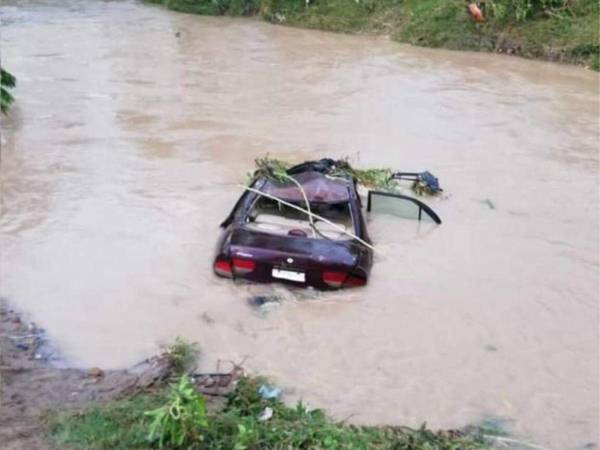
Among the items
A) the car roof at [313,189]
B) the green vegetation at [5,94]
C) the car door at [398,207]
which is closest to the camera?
the car roof at [313,189]

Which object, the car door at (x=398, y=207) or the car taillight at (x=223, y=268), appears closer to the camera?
the car taillight at (x=223, y=268)

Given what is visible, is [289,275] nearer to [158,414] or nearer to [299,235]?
[299,235]

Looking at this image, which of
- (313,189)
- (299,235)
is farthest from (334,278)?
(313,189)

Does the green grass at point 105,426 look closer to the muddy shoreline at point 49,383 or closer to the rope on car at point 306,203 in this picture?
the muddy shoreline at point 49,383

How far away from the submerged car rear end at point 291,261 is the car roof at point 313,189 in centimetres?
77

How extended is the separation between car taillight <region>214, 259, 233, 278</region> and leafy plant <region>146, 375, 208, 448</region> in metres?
3.58

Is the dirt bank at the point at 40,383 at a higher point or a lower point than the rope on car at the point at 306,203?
lower

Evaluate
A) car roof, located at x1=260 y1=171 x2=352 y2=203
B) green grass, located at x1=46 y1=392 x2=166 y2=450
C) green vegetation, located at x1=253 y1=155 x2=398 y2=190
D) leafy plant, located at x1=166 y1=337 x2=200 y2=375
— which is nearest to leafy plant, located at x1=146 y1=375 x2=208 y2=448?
green grass, located at x1=46 y1=392 x2=166 y2=450

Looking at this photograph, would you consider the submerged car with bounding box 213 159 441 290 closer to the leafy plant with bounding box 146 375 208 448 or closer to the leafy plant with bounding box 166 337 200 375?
the leafy plant with bounding box 166 337 200 375

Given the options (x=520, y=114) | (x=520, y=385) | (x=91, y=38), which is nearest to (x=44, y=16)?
(x=91, y=38)

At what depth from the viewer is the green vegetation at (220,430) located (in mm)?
4578

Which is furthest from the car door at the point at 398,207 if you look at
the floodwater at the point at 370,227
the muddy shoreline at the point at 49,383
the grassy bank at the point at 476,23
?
the grassy bank at the point at 476,23

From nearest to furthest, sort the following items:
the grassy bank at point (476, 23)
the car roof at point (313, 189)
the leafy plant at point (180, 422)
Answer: the leafy plant at point (180, 422)
the car roof at point (313, 189)
the grassy bank at point (476, 23)

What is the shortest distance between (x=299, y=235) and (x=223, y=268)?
0.83 m
